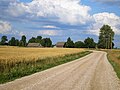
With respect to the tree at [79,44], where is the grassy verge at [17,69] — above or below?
below

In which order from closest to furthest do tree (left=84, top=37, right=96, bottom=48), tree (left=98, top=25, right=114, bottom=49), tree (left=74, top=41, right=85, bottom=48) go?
tree (left=98, top=25, right=114, bottom=49), tree (left=84, top=37, right=96, bottom=48), tree (left=74, top=41, right=85, bottom=48)

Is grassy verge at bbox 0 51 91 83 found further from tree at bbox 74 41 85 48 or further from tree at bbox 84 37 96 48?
tree at bbox 74 41 85 48

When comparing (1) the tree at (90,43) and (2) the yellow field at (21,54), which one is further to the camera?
(1) the tree at (90,43)

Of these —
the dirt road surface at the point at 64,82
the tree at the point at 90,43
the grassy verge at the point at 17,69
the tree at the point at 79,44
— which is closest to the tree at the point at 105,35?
the tree at the point at 90,43

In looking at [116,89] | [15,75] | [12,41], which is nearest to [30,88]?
[116,89]

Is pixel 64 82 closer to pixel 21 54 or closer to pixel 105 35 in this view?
pixel 21 54

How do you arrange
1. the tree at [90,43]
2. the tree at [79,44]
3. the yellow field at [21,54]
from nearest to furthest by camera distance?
the yellow field at [21,54]
the tree at [90,43]
the tree at [79,44]

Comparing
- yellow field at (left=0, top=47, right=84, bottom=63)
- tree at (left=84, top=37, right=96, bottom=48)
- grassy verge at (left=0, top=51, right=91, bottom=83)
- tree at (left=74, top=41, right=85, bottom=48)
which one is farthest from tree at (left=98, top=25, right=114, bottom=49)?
grassy verge at (left=0, top=51, right=91, bottom=83)

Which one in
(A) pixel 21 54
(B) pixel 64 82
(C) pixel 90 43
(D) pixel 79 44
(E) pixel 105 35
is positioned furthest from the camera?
(D) pixel 79 44

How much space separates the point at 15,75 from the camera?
1897cm

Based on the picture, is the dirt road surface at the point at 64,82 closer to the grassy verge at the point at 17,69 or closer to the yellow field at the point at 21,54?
the grassy verge at the point at 17,69

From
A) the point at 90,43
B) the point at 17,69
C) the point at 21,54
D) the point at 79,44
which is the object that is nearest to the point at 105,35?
the point at 90,43

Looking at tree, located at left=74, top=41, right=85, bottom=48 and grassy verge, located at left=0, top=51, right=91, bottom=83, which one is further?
tree, located at left=74, top=41, right=85, bottom=48

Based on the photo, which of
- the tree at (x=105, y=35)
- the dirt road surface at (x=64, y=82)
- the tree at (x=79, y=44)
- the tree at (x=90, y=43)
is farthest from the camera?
the tree at (x=79, y=44)
